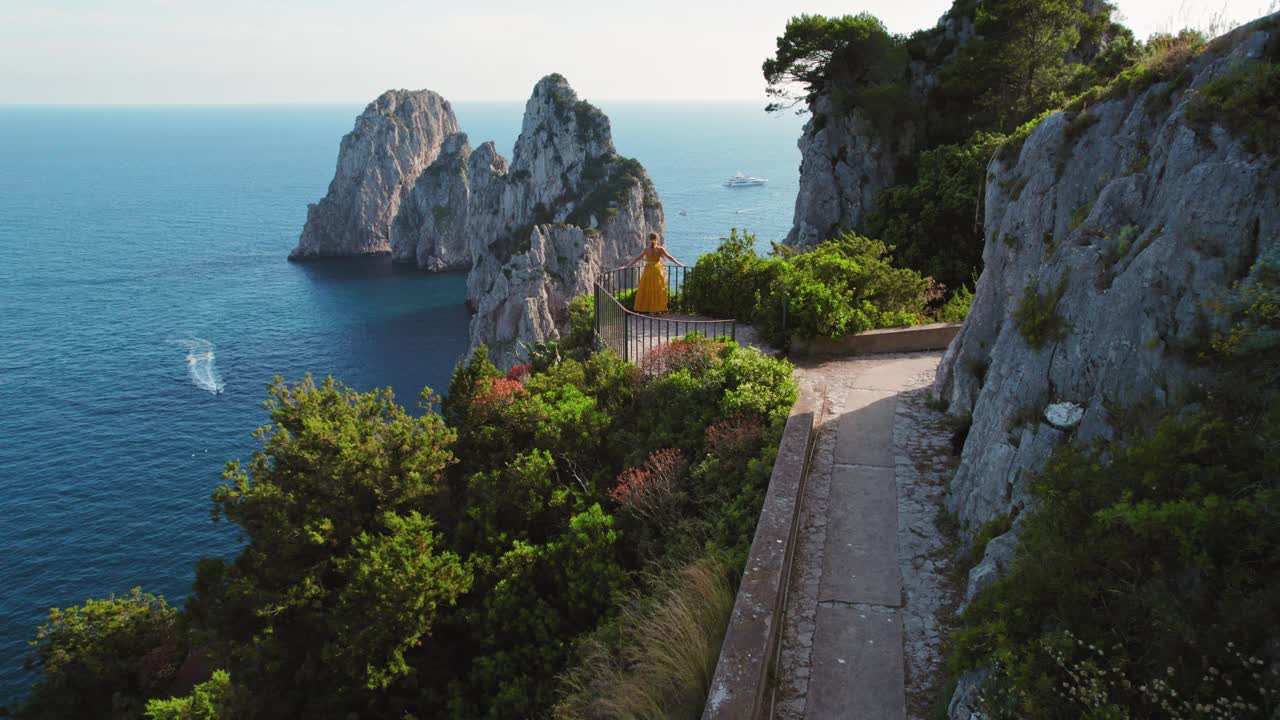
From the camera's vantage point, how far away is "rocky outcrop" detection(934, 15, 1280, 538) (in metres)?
5.36

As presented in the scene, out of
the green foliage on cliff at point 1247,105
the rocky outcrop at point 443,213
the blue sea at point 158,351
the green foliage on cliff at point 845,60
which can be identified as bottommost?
the blue sea at point 158,351

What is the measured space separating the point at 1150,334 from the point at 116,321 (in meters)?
90.3

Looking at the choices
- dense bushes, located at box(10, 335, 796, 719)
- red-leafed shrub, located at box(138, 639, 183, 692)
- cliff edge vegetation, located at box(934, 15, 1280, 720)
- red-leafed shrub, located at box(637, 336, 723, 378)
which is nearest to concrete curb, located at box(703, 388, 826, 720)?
dense bushes, located at box(10, 335, 796, 719)

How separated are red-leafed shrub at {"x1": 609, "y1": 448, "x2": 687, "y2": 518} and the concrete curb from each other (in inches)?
67.3

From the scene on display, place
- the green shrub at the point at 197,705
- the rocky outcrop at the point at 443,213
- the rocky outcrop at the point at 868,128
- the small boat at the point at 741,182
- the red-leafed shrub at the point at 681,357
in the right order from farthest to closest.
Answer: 1. the small boat at the point at 741,182
2. the rocky outcrop at the point at 443,213
3. the rocky outcrop at the point at 868,128
4. the green shrub at the point at 197,705
5. the red-leafed shrub at the point at 681,357

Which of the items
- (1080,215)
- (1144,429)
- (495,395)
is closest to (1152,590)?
(1144,429)

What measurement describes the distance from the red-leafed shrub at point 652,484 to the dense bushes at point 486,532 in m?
0.04

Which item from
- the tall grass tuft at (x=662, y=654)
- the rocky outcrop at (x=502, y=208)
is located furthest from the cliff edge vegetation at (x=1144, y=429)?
the rocky outcrop at (x=502, y=208)

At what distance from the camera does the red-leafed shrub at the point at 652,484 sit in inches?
389

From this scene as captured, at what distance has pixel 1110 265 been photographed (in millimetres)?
6484

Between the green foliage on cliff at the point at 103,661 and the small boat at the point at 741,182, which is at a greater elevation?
the small boat at the point at 741,182

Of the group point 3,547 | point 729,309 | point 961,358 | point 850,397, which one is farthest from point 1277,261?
point 3,547

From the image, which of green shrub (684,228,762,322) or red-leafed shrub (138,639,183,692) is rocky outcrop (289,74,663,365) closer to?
red-leafed shrub (138,639,183,692)

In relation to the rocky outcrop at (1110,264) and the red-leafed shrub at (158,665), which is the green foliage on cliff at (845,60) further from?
the red-leafed shrub at (158,665)
